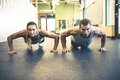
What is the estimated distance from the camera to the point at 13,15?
843 centimetres

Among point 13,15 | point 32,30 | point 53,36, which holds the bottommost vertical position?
point 53,36

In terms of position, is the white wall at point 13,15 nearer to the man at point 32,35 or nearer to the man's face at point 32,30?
the man at point 32,35

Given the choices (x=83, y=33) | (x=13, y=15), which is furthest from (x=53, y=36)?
(x=13, y=15)

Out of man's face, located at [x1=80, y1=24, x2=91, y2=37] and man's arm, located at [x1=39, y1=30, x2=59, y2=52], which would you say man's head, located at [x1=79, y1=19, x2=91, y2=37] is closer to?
man's face, located at [x1=80, y1=24, x2=91, y2=37]

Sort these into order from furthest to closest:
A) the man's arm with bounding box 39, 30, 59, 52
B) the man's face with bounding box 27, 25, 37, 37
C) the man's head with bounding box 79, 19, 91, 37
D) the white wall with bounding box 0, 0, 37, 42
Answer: the white wall with bounding box 0, 0, 37, 42 → the man's arm with bounding box 39, 30, 59, 52 → the man's face with bounding box 27, 25, 37, 37 → the man's head with bounding box 79, 19, 91, 37

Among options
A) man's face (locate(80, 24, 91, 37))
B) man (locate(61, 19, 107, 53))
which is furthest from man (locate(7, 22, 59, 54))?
man's face (locate(80, 24, 91, 37))

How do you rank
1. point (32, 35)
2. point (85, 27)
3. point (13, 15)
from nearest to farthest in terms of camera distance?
point (85, 27) → point (32, 35) → point (13, 15)

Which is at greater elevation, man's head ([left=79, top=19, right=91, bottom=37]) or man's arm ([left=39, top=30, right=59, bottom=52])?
man's head ([left=79, top=19, right=91, bottom=37])

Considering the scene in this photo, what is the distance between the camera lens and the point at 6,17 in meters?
7.68

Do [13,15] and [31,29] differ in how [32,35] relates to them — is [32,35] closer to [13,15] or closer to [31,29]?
[31,29]

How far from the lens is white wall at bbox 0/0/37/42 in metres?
7.39

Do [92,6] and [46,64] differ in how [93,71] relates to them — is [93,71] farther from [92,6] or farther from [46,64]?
[92,6]

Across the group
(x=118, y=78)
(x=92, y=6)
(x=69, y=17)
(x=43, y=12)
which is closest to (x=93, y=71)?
(x=118, y=78)

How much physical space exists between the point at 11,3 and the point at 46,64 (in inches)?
227
